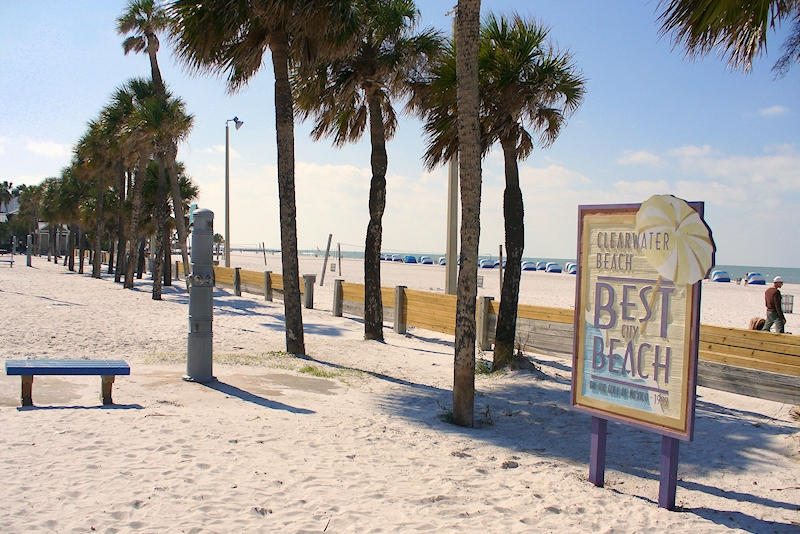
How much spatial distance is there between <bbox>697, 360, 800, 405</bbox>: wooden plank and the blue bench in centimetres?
781

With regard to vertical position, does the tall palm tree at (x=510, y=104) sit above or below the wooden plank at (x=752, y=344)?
above

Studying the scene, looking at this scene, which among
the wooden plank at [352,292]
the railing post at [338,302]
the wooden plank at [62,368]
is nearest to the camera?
the wooden plank at [62,368]

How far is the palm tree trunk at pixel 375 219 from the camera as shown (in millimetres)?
13125

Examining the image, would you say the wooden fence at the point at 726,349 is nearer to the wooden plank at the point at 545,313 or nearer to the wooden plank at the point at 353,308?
the wooden plank at the point at 545,313

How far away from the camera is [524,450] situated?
20.2ft

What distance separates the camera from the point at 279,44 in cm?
1079

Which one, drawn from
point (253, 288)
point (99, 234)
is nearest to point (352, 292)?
point (253, 288)

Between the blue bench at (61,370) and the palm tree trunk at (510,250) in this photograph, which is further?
the palm tree trunk at (510,250)

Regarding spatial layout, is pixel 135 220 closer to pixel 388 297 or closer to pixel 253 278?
pixel 253 278

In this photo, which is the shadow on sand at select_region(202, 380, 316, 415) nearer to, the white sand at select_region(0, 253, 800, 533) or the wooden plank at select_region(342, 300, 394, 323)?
the white sand at select_region(0, 253, 800, 533)

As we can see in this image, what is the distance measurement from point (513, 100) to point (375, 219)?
4.31 meters

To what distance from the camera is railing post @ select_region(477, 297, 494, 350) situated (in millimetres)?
12367

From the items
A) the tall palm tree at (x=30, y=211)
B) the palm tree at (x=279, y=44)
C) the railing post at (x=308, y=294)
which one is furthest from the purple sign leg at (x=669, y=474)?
the tall palm tree at (x=30, y=211)

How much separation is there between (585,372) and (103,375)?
4709mm
